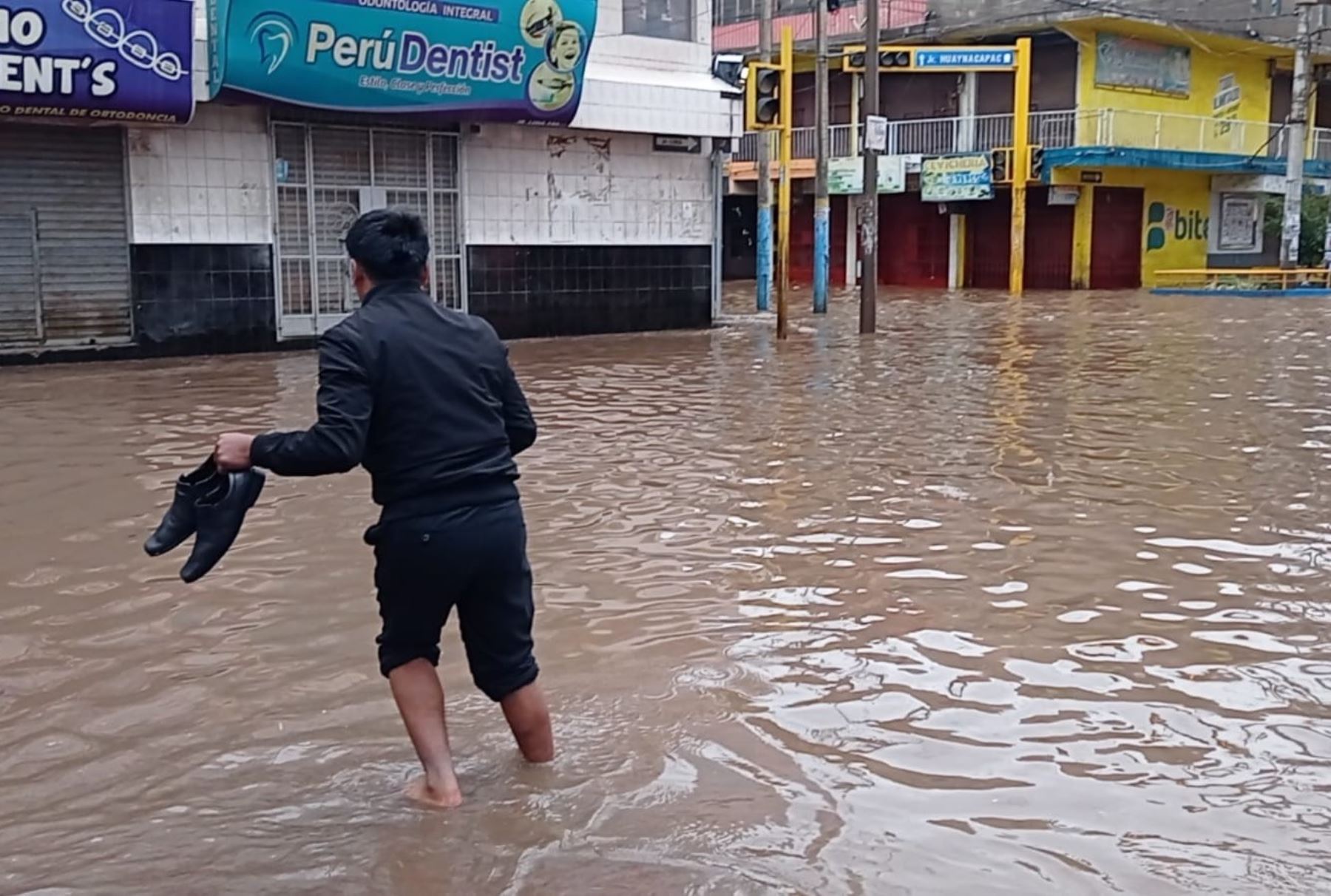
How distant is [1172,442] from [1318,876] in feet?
22.7

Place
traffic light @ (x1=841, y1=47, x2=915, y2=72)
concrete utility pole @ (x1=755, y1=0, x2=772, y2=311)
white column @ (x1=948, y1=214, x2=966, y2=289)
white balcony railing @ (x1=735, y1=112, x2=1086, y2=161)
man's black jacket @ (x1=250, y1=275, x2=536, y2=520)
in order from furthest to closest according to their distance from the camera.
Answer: white column @ (x1=948, y1=214, x2=966, y2=289), white balcony railing @ (x1=735, y1=112, x2=1086, y2=161), concrete utility pole @ (x1=755, y1=0, x2=772, y2=311), traffic light @ (x1=841, y1=47, x2=915, y2=72), man's black jacket @ (x1=250, y1=275, x2=536, y2=520)

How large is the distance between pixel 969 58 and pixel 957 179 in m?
2.81

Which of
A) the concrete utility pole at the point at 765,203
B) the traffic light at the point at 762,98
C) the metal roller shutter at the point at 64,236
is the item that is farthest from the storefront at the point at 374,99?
the concrete utility pole at the point at 765,203

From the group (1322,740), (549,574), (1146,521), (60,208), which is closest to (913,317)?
(60,208)

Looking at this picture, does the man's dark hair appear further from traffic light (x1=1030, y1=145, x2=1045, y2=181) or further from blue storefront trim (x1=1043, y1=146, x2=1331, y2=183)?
→ traffic light (x1=1030, y1=145, x2=1045, y2=181)

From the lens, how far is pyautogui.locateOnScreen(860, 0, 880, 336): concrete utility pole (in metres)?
18.7

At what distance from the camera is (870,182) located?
1927 centimetres

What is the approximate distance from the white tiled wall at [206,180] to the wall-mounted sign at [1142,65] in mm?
22825

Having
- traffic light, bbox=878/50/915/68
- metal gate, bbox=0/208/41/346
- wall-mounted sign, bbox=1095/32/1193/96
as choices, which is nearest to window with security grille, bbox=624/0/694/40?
traffic light, bbox=878/50/915/68

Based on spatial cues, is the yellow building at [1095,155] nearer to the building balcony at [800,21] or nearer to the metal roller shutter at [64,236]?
the building balcony at [800,21]

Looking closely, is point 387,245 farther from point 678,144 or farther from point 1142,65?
point 1142,65

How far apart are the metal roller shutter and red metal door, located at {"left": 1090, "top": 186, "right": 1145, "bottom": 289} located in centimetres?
2510

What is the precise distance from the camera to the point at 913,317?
2378cm

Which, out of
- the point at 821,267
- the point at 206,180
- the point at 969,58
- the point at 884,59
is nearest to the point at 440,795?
the point at 206,180
